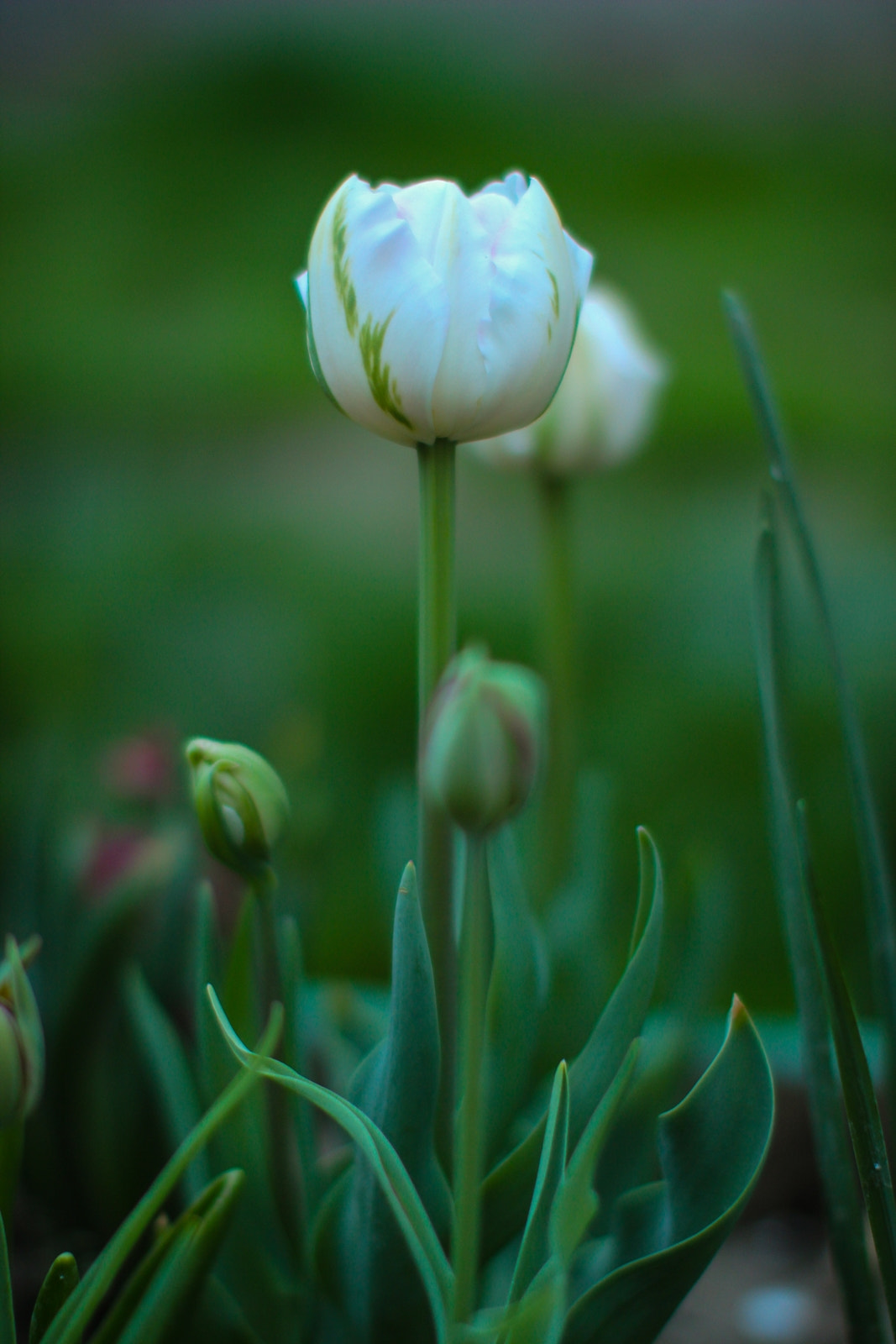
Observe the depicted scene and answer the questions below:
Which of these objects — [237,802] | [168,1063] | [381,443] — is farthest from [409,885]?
[381,443]

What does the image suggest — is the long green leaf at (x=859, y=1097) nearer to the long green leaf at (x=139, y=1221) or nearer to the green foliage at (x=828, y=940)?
the green foliage at (x=828, y=940)

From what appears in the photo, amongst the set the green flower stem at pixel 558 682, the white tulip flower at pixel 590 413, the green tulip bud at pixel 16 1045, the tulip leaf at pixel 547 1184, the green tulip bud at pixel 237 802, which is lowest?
the tulip leaf at pixel 547 1184

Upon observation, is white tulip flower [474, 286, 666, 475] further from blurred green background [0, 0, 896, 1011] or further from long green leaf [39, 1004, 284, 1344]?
long green leaf [39, 1004, 284, 1344]

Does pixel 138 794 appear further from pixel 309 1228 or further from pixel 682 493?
pixel 682 493

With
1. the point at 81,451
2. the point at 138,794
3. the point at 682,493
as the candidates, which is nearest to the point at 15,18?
the point at 81,451

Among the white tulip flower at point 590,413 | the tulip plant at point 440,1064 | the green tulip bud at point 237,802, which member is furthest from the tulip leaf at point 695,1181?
the white tulip flower at point 590,413

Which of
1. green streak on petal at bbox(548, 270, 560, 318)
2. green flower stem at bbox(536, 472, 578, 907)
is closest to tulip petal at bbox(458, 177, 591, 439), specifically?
green streak on petal at bbox(548, 270, 560, 318)
